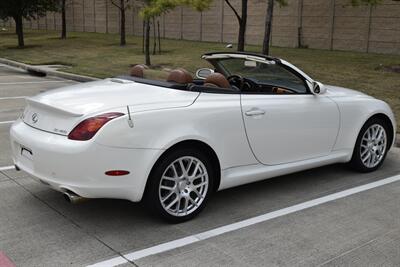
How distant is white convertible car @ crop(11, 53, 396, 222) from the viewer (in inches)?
154

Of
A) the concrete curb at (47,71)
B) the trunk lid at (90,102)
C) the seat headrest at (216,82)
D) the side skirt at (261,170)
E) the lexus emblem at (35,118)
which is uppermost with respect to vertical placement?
the seat headrest at (216,82)

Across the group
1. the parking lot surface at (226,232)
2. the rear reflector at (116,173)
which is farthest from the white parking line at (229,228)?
the rear reflector at (116,173)

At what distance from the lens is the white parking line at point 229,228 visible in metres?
3.67

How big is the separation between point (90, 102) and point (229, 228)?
1.58 meters

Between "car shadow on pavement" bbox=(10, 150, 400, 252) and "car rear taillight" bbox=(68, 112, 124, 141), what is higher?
"car rear taillight" bbox=(68, 112, 124, 141)

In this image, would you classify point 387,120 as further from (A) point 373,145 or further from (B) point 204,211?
(B) point 204,211

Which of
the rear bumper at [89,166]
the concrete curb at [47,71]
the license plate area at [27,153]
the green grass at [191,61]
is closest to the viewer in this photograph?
the rear bumper at [89,166]

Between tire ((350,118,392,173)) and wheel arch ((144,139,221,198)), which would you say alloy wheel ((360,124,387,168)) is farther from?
wheel arch ((144,139,221,198))

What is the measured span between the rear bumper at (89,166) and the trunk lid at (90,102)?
0.59 ft

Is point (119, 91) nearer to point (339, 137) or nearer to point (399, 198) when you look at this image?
point (339, 137)

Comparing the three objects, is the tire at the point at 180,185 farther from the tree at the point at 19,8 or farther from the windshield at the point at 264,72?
the tree at the point at 19,8

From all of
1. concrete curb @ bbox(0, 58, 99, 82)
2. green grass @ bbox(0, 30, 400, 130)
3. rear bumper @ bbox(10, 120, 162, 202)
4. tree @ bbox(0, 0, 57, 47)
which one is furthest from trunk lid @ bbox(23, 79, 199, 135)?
tree @ bbox(0, 0, 57, 47)

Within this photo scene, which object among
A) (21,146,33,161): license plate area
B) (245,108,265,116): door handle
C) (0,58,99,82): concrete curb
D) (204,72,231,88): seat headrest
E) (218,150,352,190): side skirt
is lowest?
(0,58,99,82): concrete curb

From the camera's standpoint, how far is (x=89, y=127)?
3887mm
